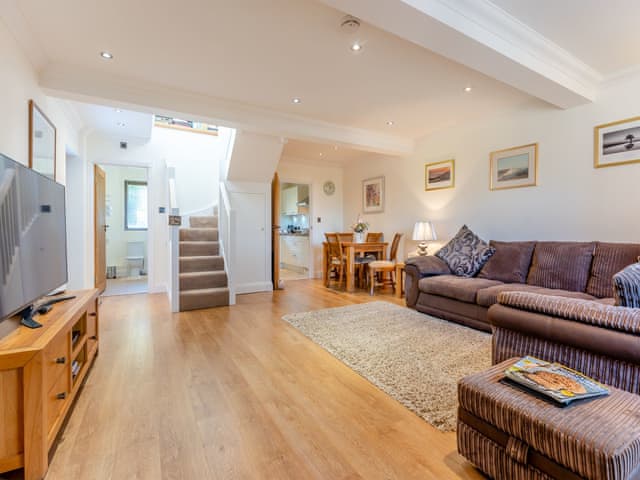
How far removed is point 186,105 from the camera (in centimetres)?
333

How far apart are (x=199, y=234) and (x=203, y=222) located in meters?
0.55

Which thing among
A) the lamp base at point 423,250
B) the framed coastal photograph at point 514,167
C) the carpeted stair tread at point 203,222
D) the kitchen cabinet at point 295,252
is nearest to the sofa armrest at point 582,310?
the framed coastal photograph at point 514,167

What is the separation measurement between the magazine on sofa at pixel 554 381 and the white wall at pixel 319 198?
543 cm

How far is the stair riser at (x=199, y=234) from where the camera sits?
5141 millimetres

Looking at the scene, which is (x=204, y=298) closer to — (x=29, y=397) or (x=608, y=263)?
(x=29, y=397)

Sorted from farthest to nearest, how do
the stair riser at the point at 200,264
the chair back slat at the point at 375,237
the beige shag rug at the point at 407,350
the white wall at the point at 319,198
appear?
1. the white wall at the point at 319,198
2. the chair back slat at the point at 375,237
3. the stair riser at the point at 200,264
4. the beige shag rug at the point at 407,350

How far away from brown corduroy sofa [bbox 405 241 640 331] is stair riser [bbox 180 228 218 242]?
3.21 m

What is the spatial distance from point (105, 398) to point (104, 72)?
2.76 metres

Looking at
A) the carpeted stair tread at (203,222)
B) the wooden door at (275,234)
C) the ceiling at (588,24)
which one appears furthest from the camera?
the carpeted stair tread at (203,222)

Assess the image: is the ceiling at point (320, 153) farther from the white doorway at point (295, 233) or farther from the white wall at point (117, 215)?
the white wall at point (117, 215)

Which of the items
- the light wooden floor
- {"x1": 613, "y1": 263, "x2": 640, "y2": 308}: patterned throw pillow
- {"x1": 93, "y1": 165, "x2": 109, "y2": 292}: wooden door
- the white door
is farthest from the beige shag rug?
{"x1": 93, "y1": 165, "x2": 109, "y2": 292}: wooden door

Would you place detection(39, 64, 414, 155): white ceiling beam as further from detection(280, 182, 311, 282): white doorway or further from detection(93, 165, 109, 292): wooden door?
detection(280, 182, 311, 282): white doorway

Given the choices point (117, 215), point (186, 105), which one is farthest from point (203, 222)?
point (186, 105)

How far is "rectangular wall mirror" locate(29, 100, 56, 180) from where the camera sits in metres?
2.50
